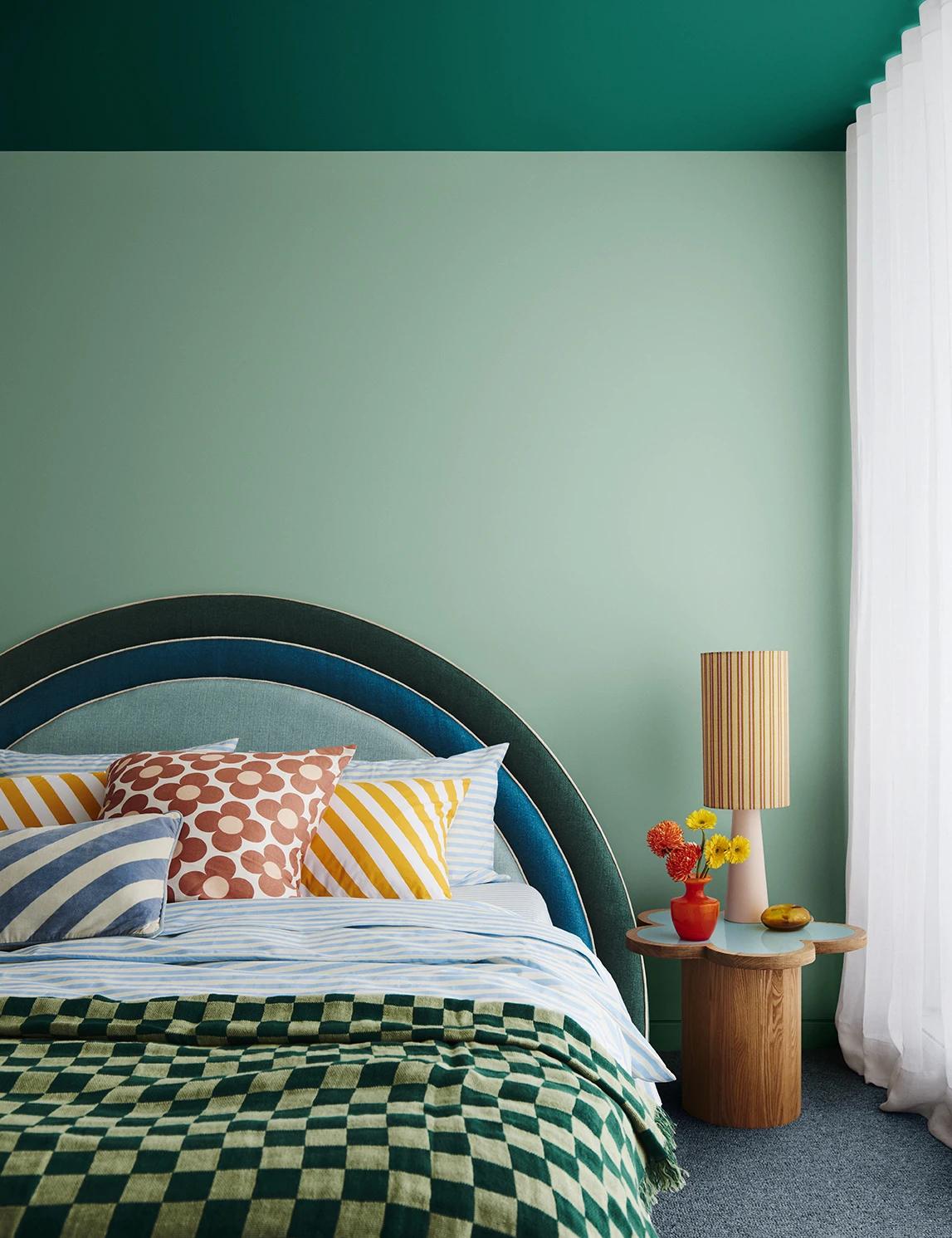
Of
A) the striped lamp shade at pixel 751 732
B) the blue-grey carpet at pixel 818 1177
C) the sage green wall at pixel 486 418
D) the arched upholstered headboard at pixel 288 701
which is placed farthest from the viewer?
the sage green wall at pixel 486 418

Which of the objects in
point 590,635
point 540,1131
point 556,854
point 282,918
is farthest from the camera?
point 590,635

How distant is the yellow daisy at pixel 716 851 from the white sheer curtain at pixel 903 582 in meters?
0.48

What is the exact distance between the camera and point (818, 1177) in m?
2.04

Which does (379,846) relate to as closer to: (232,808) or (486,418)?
(232,808)

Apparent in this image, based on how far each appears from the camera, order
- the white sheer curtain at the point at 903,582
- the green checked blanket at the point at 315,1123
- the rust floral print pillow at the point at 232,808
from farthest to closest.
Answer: the white sheer curtain at the point at 903,582 → the rust floral print pillow at the point at 232,808 → the green checked blanket at the point at 315,1123

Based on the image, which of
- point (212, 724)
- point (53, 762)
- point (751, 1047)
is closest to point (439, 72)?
point (212, 724)

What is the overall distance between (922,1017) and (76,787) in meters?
2.21

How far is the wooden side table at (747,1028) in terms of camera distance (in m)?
2.24

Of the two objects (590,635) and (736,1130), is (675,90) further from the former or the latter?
(736,1130)

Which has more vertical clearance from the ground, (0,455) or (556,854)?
(0,455)

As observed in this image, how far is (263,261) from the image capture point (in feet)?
9.53

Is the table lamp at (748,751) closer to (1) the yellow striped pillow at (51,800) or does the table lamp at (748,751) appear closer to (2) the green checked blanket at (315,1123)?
(2) the green checked blanket at (315,1123)

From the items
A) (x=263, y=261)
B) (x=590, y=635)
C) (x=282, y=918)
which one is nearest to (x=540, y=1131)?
(x=282, y=918)

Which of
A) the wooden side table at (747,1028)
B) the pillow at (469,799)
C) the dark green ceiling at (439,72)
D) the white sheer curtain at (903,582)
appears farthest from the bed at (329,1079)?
the dark green ceiling at (439,72)
